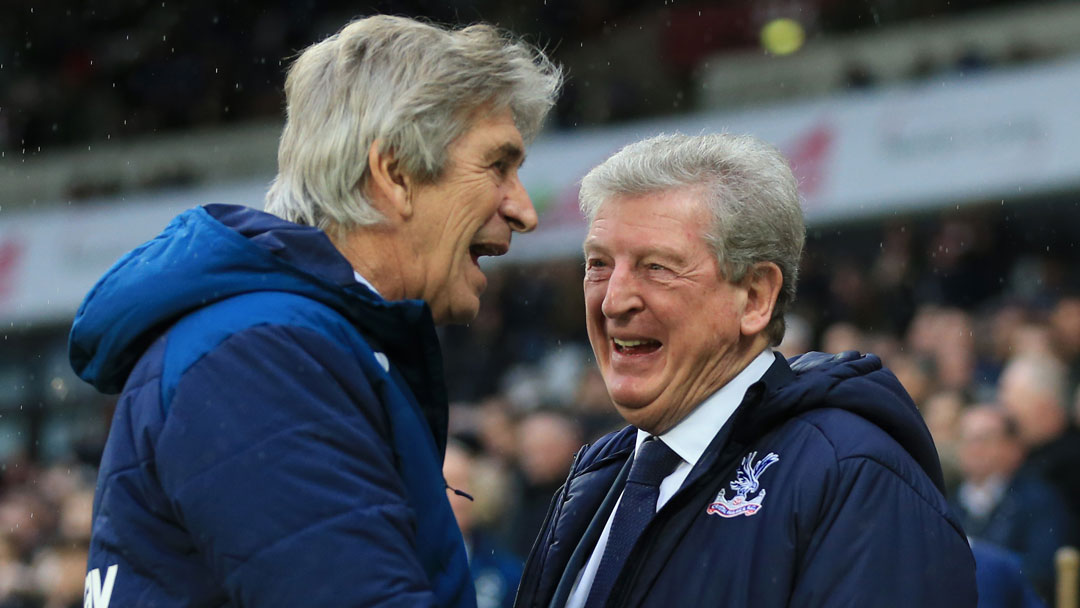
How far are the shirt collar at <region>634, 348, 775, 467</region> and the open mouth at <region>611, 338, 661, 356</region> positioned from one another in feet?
0.45

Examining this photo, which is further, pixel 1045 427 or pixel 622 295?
pixel 1045 427

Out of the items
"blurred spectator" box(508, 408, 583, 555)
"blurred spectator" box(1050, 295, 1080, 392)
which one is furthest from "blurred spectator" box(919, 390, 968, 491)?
"blurred spectator" box(508, 408, 583, 555)

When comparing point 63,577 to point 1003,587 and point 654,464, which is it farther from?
point 654,464

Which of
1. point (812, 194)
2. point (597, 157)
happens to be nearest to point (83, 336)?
point (812, 194)

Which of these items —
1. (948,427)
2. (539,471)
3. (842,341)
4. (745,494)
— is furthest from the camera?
(842,341)

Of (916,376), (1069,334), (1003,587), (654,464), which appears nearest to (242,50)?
(916,376)

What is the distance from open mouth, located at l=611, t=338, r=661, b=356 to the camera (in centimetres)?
254

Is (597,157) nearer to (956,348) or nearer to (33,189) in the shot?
(956,348)

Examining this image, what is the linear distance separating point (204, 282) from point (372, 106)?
385 mm

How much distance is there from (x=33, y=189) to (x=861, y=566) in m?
15.5

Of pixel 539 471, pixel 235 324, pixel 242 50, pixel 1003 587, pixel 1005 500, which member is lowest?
pixel 242 50

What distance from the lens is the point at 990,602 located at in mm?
4555

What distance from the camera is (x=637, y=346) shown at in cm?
256

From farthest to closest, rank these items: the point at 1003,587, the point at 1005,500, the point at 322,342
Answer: the point at 1005,500, the point at 1003,587, the point at 322,342
